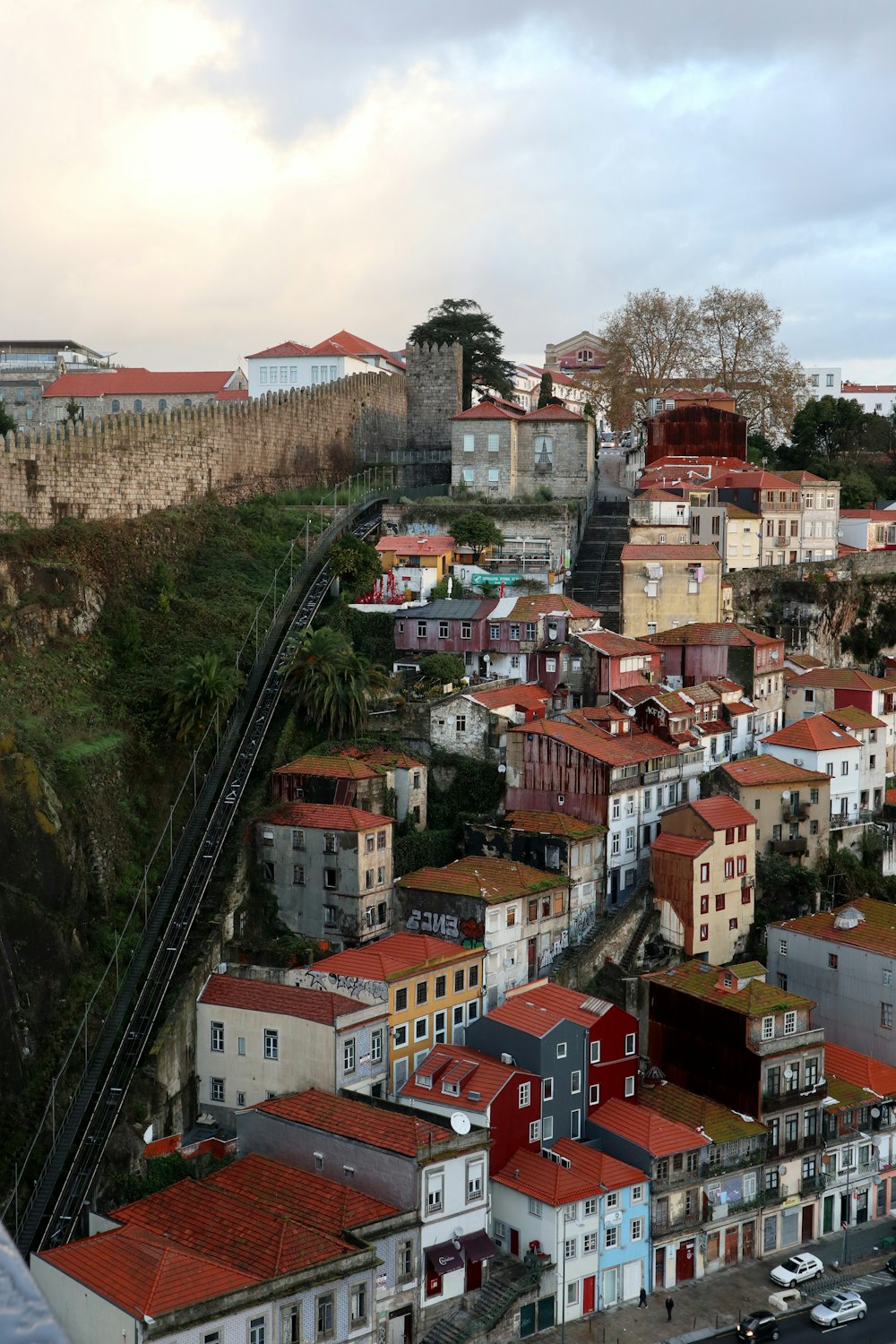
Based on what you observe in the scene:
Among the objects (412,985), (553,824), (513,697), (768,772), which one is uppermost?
(513,697)

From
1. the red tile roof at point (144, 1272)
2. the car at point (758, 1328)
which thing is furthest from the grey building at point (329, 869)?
the car at point (758, 1328)

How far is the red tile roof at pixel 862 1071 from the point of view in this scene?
3225 centimetres

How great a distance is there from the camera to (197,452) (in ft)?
149

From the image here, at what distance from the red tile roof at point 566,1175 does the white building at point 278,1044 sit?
3.37 m

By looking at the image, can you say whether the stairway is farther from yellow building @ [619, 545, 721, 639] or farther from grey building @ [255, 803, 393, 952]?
grey building @ [255, 803, 393, 952]

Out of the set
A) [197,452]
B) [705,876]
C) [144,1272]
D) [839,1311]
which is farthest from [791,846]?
[144,1272]

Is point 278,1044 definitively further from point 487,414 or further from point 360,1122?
point 487,414

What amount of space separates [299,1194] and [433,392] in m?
40.9

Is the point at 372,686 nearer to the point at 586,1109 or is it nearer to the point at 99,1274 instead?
the point at 586,1109

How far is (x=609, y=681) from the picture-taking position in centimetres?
4069

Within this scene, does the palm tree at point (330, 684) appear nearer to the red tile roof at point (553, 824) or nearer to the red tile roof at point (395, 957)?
the red tile roof at point (553, 824)

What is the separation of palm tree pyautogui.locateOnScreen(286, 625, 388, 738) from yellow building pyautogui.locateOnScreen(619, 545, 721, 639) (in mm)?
11144

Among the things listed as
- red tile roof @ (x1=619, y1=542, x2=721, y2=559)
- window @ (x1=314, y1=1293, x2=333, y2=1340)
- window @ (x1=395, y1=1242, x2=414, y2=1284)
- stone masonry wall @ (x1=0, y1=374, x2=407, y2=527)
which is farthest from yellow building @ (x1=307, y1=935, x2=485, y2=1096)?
red tile roof @ (x1=619, y1=542, x2=721, y2=559)

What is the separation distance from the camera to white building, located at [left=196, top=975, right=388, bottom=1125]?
1113 inches
